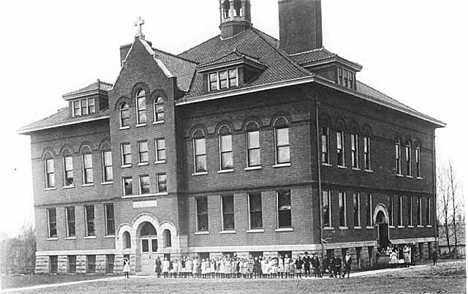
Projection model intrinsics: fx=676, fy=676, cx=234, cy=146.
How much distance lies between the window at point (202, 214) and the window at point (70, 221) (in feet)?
24.5

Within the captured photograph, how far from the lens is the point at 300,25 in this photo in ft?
93.6

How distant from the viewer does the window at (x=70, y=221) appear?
3275 centimetres

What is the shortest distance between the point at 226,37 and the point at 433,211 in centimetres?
1139

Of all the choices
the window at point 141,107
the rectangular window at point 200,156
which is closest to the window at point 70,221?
the window at point 141,107

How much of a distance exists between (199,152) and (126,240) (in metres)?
5.74

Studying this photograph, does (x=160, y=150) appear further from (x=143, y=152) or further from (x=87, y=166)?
(x=87, y=166)

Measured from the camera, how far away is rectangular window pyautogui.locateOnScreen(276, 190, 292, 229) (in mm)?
27250

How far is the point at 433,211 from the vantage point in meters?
25.7

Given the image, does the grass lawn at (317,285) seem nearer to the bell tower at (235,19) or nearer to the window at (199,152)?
the window at (199,152)

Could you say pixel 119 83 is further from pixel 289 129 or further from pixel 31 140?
pixel 289 129

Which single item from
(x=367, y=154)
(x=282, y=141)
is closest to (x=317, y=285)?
(x=282, y=141)

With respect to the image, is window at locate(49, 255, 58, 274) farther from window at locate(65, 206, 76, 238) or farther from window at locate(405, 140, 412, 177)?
window at locate(405, 140, 412, 177)

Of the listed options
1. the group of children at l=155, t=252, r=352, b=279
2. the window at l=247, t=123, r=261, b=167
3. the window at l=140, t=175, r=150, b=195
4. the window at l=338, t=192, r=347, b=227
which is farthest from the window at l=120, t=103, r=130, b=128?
the window at l=338, t=192, r=347, b=227

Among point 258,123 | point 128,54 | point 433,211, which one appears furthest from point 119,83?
point 433,211
